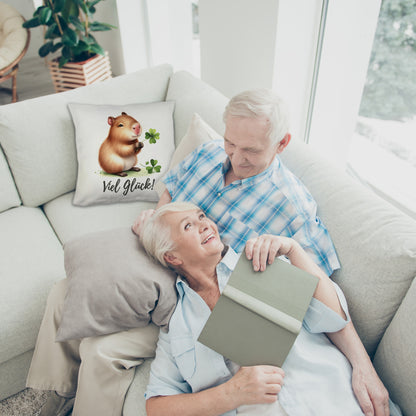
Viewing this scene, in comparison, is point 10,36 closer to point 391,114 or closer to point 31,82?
point 31,82

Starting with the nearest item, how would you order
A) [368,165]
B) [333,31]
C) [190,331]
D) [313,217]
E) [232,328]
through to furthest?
1. [232,328]
2. [190,331]
3. [313,217]
4. [333,31]
5. [368,165]

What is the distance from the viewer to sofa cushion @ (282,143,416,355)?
92cm

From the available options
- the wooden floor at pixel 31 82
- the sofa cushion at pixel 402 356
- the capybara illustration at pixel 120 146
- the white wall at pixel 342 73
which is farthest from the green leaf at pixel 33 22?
the sofa cushion at pixel 402 356

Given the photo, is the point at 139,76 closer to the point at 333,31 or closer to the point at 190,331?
the point at 333,31

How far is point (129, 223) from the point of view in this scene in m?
1.60

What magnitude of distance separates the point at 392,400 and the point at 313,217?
535 millimetres

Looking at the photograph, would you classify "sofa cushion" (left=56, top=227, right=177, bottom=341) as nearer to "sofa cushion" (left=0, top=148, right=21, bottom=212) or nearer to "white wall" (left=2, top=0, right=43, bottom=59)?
"sofa cushion" (left=0, top=148, right=21, bottom=212)

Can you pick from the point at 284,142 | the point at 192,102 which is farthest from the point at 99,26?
the point at 284,142

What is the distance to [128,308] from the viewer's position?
1017mm

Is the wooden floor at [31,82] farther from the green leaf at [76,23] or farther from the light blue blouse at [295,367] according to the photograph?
the light blue blouse at [295,367]

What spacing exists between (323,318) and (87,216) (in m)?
1.15

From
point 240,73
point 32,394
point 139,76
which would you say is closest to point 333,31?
point 240,73

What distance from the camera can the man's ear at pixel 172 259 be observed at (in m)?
1.03

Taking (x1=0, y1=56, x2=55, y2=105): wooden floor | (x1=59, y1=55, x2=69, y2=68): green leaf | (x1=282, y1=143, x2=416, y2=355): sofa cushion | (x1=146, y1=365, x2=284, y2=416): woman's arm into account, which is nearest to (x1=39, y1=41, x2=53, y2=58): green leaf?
(x1=59, y1=55, x2=69, y2=68): green leaf
